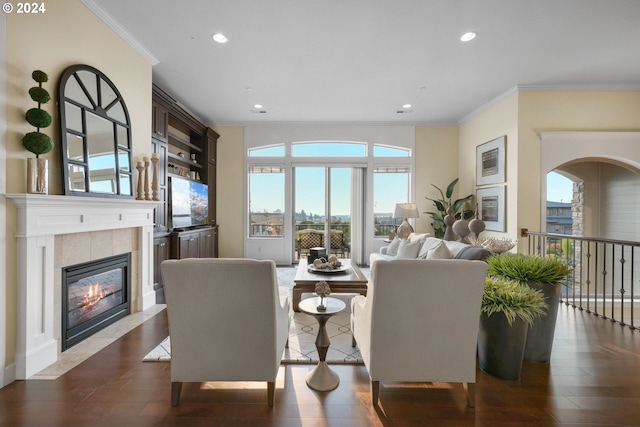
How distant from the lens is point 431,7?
2775 millimetres

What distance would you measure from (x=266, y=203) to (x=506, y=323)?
531 cm

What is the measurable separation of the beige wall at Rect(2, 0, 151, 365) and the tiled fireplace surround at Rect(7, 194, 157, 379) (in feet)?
0.21

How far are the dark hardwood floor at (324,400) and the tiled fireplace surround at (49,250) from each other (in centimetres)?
28

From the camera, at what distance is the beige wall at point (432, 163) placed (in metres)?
6.58

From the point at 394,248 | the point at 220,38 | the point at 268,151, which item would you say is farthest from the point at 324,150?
the point at 220,38

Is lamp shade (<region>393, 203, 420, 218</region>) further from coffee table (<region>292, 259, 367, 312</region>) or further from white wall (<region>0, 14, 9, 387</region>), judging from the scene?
white wall (<region>0, 14, 9, 387</region>)

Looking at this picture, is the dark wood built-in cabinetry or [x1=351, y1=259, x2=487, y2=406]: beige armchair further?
the dark wood built-in cabinetry

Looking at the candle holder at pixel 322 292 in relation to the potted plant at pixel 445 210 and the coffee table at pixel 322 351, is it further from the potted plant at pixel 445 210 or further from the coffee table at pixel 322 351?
the potted plant at pixel 445 210

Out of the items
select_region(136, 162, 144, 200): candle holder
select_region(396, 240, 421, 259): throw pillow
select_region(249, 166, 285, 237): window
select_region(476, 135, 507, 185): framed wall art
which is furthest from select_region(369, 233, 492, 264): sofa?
select_region(136, 162, 144, 200): candle holder

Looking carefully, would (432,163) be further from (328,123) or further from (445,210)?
(328,123)

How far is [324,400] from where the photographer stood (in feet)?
6.42

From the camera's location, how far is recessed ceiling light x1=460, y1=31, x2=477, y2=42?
3.17m

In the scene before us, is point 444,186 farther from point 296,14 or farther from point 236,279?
point 236,279

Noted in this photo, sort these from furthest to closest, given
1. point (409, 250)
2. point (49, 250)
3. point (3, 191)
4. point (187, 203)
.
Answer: point (187, 203) → point (409, 250) → point (49, 250) → point (3, 191)
